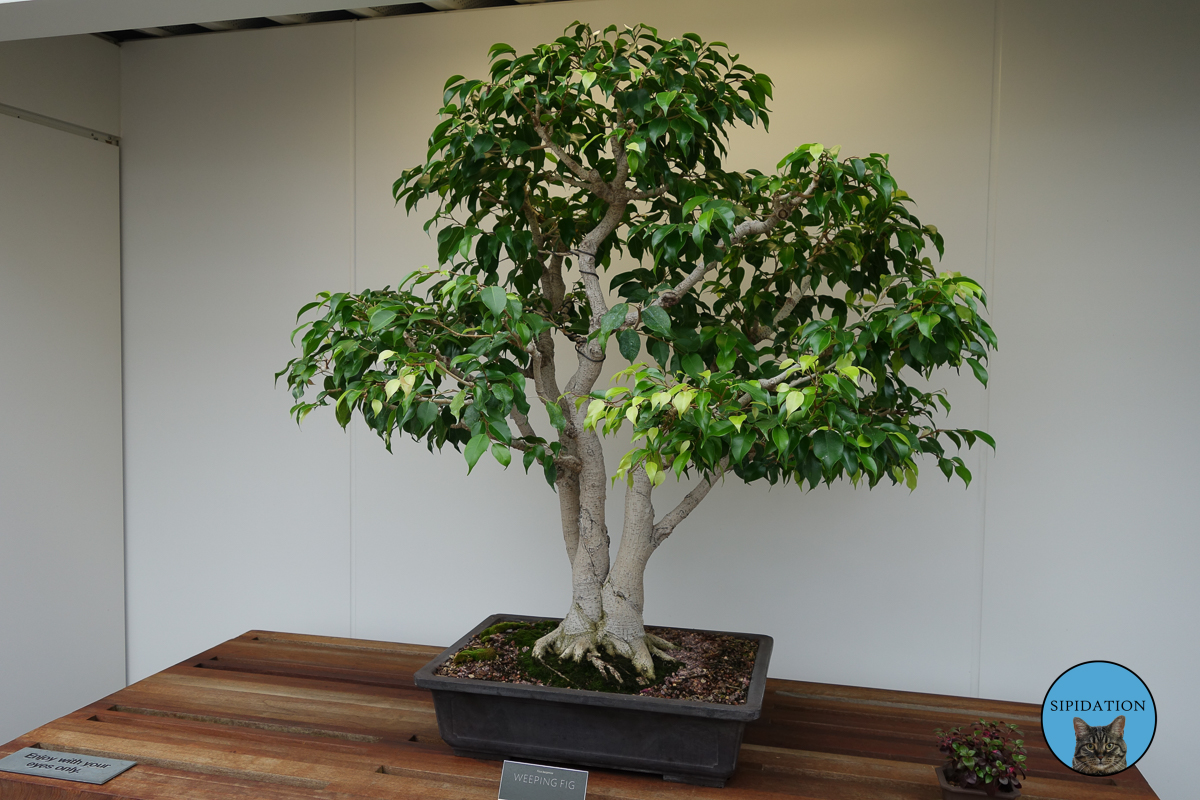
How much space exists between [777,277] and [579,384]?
0.41m

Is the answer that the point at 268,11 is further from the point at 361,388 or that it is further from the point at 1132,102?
the point at 1132,102

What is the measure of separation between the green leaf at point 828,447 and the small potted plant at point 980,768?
0.52 meters

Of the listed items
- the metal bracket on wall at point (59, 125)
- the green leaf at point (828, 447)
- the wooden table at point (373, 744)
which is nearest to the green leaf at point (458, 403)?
the green leaf at point (828, 447)

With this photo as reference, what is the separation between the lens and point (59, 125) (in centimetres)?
233

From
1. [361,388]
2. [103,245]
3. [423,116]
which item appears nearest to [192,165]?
[103,245]

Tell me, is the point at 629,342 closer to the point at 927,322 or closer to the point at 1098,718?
the point at 927,322

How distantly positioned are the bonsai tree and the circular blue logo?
36cm

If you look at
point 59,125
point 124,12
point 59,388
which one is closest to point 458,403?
point 124,12

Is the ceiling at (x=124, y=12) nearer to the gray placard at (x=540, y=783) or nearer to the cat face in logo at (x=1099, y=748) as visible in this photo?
the gray placard at (x=540, y=783)

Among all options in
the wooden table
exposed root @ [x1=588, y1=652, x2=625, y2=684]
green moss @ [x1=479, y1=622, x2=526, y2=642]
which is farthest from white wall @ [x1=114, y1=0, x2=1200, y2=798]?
exposed root @ [x1=588, y1=652, x2=625, y2=684]

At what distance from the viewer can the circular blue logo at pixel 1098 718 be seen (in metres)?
Result: 1.27

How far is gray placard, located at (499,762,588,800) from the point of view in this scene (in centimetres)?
129

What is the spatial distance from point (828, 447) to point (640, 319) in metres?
0.36

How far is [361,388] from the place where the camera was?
4.17ft
